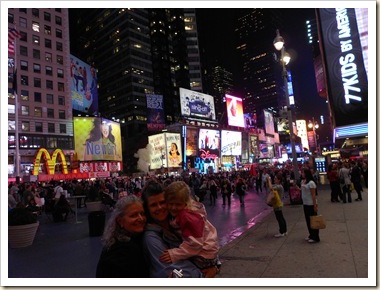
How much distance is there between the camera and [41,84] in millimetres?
60594

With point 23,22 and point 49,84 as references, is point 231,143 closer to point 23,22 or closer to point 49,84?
point 49,84

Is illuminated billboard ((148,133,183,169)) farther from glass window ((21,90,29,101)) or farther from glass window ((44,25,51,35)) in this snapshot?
glass window ((44,25,51,35))

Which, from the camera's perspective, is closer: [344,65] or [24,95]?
[344,65]

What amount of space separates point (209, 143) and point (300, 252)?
64.2 meters

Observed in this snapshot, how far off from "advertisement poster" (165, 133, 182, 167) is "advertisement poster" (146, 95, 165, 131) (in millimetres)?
3978

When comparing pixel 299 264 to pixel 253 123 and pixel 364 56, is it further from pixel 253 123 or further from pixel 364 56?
pixel 253 123

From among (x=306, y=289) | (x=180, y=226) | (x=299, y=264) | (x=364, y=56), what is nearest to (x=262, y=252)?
(x=299, y=264)

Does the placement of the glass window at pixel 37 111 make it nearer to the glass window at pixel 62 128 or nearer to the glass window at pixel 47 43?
the glass window at pixel 62 128

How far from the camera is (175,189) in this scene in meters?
2.95

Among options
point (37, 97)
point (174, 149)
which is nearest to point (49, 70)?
point (37, 97)

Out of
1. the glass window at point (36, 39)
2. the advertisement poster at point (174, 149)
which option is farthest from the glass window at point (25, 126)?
the advertisement poster at point (174, 149)

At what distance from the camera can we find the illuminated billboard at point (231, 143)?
7588 centimetres

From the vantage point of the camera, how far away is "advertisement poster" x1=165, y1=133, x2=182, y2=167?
204ft

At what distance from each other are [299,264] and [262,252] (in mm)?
1268
